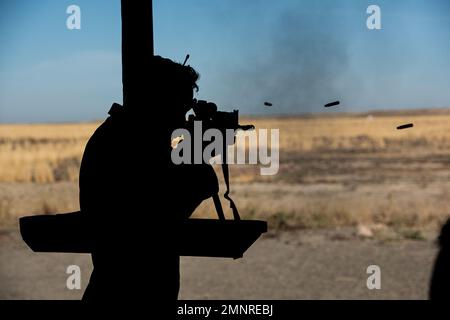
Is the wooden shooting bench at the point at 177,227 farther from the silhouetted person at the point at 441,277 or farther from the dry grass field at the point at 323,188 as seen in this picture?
the dry grass field at the point at 323,188

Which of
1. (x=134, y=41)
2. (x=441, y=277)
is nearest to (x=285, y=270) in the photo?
(x=134, y=41)

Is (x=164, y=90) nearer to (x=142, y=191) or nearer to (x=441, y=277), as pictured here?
(x=142, y=191)

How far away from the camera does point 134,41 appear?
80.6 inches

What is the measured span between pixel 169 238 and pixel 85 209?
259 mm

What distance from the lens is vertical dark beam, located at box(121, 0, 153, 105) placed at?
2010 millimetres

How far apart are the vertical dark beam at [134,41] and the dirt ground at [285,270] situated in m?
5.47

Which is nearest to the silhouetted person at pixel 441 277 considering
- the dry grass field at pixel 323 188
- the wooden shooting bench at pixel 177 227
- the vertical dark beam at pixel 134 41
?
the wooden shooting bench at pixel 177 227

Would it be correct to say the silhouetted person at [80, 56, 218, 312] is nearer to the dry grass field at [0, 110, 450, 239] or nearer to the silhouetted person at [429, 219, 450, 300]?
the silhouetted person at [429, 219, 450, 300]

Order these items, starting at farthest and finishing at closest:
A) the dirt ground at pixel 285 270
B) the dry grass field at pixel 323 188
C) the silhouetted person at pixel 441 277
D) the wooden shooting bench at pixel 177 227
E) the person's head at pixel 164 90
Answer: the dry grass field at pixel 323 188 → the dirt ground at pixel 285 270 → the person's head at pixel 164 90 → the wooden shooting bench at pixel 177 227 → the silhouetted person at pixel 441 277

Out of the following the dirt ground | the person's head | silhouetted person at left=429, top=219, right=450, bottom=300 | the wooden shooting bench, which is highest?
the person's head

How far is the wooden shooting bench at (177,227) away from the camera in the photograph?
1764 millimetres

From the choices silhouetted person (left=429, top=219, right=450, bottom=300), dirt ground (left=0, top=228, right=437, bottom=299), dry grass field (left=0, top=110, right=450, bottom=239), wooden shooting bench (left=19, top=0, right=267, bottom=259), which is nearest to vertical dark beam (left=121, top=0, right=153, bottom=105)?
wooden shooting bench (left=19, top=0, right=267, bottom=259)

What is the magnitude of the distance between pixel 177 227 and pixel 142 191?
0.46 ft

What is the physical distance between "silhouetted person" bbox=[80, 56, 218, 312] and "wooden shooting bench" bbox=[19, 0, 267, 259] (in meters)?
0.04
